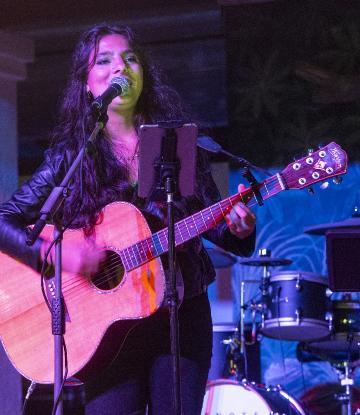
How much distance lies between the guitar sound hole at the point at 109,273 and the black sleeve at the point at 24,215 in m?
0.23

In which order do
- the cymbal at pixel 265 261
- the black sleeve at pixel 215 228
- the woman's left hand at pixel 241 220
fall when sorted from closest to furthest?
the woman's left hand at pixel 241 220 < the black sleeve at pixel 215 228 < the cymbal at pixel 265 261

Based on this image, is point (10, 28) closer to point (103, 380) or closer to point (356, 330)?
point (356, 330)

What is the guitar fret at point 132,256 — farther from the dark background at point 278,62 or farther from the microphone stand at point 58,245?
the dark background at point 278,62

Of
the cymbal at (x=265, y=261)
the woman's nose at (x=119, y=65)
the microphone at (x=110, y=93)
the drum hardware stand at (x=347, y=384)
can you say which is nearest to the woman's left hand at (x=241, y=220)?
the microphone at (x=110, y=93)

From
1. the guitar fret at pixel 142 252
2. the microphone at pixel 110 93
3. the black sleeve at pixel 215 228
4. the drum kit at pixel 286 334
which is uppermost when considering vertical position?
the microphone at pixel 110 93

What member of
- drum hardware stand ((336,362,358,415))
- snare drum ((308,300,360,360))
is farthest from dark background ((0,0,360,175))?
drum hardware stand ((336,362,358,415))

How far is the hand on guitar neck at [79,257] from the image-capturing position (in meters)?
3.00

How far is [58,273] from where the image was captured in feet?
8.77

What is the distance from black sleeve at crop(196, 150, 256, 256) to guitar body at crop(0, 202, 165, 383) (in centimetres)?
23

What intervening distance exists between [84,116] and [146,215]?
16.4 inches

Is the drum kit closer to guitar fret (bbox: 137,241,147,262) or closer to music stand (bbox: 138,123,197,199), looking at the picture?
guitar fret (bbox: 137,241,147,262)

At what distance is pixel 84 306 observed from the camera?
305cm

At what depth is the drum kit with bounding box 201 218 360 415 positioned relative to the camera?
227 inches

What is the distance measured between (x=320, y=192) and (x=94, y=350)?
4.22 metres
